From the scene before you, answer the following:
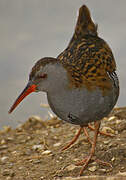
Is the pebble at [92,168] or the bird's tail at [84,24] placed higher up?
the bird's tail at [84,24]

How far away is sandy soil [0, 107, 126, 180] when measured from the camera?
436cm

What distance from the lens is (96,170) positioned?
425 cm

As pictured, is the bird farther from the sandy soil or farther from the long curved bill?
the sandy soil

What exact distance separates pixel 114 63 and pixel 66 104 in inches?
44.9

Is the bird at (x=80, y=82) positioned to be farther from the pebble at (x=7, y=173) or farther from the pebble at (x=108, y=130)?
the pebble at (x=108, y=130)

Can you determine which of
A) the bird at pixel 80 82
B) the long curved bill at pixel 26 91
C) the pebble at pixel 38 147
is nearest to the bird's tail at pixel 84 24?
the bird at pixel 80 82

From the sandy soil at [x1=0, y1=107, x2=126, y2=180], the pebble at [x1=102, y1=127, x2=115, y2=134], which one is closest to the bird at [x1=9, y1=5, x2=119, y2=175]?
the sandy soil at [x1=0, y1=107, x2=126, y2=180]

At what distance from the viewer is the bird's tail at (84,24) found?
14.9ft

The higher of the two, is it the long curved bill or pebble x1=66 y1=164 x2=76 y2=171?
the long curved bill

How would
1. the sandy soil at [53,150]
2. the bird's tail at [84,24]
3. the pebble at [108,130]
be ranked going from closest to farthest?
the sandy soil at [53,150] → the bird's tail at [84,24] → the pebble at [108,130]

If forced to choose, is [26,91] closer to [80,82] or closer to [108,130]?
[80,82]

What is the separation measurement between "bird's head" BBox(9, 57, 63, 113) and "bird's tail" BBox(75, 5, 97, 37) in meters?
1.17

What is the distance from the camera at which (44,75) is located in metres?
3.50

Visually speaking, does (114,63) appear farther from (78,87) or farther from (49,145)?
(49,145)
